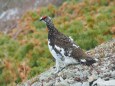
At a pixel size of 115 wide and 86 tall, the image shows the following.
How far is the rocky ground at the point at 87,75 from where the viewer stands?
1069 centimetres

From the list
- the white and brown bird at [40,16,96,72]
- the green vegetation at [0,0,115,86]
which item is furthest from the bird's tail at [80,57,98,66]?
the green vegetation at [0,0,115,86]

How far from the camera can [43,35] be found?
2584 cm

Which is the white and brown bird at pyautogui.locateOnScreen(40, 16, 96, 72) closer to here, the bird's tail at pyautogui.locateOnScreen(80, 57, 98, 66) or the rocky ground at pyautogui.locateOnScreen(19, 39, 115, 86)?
the bird's tail at pyautogui.locateOnScreen(80, 57, 98, 66)

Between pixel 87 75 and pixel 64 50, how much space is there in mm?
840

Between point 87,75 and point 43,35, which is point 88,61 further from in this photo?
point 43,35

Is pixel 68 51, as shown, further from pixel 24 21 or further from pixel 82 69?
pixel 24 21

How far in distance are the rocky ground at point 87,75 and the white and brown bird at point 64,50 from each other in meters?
0.17

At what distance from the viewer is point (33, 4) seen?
3606 centimetres

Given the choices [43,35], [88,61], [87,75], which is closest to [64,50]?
[88,61]

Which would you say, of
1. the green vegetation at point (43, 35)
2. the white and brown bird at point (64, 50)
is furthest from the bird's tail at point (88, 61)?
the green vegetation at point (43, 35)

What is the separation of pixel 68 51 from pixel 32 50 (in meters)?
11.7

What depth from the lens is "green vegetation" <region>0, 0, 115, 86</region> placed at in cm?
2073

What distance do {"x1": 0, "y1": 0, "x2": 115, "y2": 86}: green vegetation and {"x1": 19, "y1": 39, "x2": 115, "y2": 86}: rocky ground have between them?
6.23 m

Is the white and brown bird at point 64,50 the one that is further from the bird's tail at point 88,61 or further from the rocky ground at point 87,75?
the rocky ground at point 87,75
